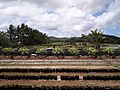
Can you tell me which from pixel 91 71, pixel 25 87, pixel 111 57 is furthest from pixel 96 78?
pixel 111 57

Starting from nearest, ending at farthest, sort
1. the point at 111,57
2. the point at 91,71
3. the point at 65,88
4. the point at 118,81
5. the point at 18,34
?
the point at 65,88 → the point at 118,81 → the point at 91,71 → the point at 111,57 → the point at 18,34

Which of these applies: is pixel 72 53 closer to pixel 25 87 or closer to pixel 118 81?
pixel 118 81

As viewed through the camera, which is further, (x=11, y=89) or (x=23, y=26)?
(x=23, y=26)

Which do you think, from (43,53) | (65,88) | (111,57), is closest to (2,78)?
(65,88)

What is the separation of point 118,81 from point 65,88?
9.23 m

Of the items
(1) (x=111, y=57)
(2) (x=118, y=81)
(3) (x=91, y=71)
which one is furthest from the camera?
(1) (x=111, y=57)

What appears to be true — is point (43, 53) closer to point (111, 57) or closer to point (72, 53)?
point (72, 53)

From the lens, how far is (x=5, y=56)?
68250 mm

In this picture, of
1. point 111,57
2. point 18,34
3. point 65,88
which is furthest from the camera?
point 18,34

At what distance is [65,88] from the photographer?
27.9 m

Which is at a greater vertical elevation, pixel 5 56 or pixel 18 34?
pixel 18 34

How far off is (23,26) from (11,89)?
102372 millimetres

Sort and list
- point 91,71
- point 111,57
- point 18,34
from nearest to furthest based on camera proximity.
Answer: point 91,71
point 111,57
point 18,34

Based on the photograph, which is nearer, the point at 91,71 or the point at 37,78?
the point at 37,78
